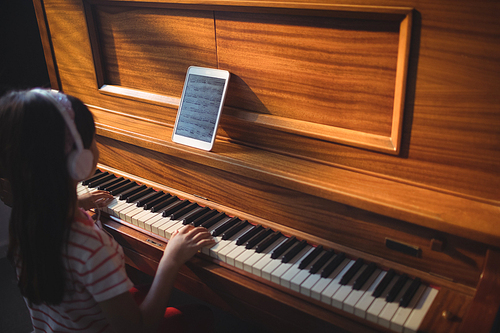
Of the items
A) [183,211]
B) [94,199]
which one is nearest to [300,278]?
[183,211]

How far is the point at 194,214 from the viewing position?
5.05 feet

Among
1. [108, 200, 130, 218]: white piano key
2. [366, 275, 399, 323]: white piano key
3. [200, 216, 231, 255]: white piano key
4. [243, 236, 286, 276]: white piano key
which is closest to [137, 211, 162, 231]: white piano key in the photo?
[108, 200, 130, 218]: white piano key

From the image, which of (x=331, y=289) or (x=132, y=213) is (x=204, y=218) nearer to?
(x=132, y=213)

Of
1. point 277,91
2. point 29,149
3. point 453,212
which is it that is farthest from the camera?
point 277,91

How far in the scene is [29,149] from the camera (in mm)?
955

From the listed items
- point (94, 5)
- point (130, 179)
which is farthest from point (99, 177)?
point (94, 5)

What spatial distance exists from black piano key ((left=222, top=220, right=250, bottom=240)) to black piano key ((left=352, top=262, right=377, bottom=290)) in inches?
18.5

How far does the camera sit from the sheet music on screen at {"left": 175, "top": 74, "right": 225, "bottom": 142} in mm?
Result: 1548

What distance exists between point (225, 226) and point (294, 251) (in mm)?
288

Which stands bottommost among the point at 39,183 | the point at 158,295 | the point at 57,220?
the point at 158,295

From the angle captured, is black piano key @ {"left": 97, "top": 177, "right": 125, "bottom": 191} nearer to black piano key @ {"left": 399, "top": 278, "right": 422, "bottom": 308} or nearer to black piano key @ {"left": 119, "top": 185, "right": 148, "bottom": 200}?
black piano key @ {"left": 119, "top": 185, "right": 148, "bottom": 200}

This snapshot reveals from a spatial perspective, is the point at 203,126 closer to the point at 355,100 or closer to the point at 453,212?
the point at 355,100

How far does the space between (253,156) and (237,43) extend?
0.43 metres

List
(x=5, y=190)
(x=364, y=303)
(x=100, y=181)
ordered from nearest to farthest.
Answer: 1. (x=364, y=303)
2. (x=100, y=181)
3. (x=5, y=190)
